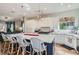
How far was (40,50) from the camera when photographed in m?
2.86

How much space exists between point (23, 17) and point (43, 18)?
1.16 ft

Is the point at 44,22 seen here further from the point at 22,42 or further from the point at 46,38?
the point at 22,42

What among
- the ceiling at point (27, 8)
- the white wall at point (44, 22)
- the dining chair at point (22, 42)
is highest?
the ceiling at point (27, 8)

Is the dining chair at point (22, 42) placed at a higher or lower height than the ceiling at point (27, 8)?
lower

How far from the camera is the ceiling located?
9.20ft

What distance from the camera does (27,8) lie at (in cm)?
283

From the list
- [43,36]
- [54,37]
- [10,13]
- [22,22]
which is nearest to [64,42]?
[54,37]

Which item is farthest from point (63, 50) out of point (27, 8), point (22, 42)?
point (27, 8)

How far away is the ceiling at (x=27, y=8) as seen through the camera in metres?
2.80

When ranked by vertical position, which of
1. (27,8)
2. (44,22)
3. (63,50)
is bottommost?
(63,50)

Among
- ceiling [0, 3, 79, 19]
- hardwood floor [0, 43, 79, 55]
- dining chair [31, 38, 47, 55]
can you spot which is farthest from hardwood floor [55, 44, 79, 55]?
ceiling [0, 3, 79, 19]

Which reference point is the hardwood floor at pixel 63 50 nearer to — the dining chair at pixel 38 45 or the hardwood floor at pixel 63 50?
the hardwood floor at pixel 63 50

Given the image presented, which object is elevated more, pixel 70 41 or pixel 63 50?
pixel 70 41

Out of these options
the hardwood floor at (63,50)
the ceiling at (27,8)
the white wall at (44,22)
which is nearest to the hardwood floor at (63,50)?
the hardwood floor at (63,50)
